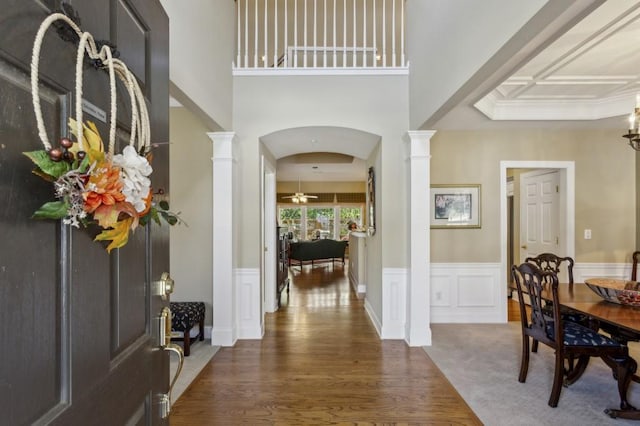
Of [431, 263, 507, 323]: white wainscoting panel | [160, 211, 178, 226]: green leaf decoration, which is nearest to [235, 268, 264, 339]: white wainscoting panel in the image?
[431, 263, 507, 323]: white wainscoting panel

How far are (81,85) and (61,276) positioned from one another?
387 millimetres

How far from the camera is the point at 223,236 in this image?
3498 mm

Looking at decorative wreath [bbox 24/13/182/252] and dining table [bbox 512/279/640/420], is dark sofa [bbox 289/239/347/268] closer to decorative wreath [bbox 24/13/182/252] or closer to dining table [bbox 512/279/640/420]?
dining table [bbox 512/279/640/420]

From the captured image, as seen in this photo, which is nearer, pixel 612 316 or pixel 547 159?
pixel 612 316

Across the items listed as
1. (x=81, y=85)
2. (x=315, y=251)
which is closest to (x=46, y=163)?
(x=81, y=85)

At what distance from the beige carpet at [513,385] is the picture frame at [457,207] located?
136 cm

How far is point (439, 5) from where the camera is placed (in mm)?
2693

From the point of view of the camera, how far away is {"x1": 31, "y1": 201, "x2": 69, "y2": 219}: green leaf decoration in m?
0.57

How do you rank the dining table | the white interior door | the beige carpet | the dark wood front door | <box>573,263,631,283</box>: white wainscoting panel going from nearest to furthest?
the dark wood front door, the dining table, the beige carpet, <box>573,263,631,283</box>: white wainscoting panel, the white interior door

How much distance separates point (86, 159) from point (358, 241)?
19.4 ft

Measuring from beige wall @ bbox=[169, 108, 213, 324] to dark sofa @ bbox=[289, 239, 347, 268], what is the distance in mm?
4988

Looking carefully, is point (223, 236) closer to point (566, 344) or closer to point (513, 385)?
point (513, 385)

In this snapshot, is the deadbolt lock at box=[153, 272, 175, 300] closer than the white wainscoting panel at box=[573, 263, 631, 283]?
Yes

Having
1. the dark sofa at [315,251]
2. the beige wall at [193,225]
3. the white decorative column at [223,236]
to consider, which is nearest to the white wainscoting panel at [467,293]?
the white decorative column at [223,236]
